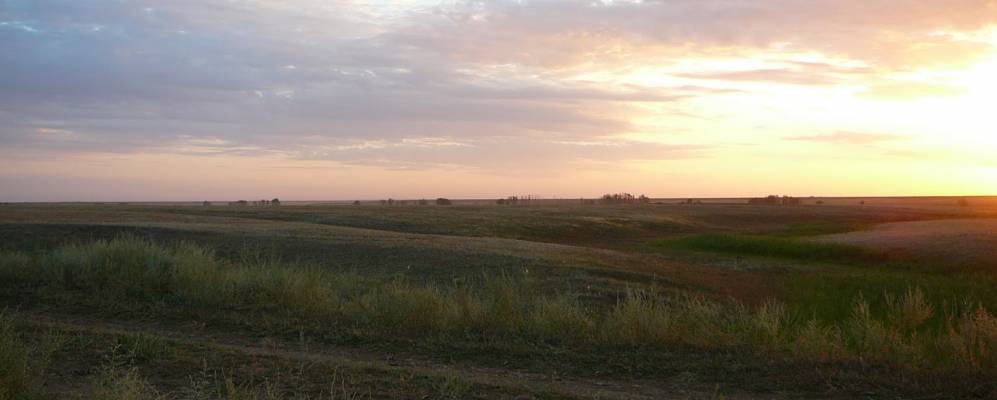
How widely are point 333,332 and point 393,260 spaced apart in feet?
39.6

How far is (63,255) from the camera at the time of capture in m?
16.5

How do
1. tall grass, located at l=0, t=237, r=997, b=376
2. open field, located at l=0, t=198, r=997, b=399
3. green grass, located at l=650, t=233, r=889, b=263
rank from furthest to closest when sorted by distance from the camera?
1. green grass, located at l=650, t=233, r=889, b=263
2. tall grass, located at l=0, t=237, r=997, b=376
3. open field, located at l=0, t=198, r=997, b=399

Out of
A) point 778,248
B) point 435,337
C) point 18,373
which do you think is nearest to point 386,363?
point 435,337

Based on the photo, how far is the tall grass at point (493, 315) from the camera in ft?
32.2

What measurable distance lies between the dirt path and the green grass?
2925 centimetres

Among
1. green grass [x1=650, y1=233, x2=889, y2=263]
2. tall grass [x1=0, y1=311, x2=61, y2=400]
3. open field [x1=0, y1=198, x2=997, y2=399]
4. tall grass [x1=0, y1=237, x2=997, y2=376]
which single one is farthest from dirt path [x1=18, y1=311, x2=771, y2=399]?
green grass [x1=650, y1=233, x2=889, y2=263]

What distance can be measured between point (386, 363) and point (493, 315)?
8.61ft

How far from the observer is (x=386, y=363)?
9266 millimetres

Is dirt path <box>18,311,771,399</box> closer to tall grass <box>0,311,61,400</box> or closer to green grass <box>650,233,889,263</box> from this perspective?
tall grass <box>0,311,61,400</box>

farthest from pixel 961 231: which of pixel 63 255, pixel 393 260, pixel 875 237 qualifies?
pixel 63 255

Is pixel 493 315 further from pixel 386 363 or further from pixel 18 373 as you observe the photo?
pixel 18 373

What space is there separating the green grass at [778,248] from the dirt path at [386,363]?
2925 cm

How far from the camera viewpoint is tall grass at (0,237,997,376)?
983 centimetres

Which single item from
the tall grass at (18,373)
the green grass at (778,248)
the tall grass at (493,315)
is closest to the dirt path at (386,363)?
the tall grass at (493,315)
